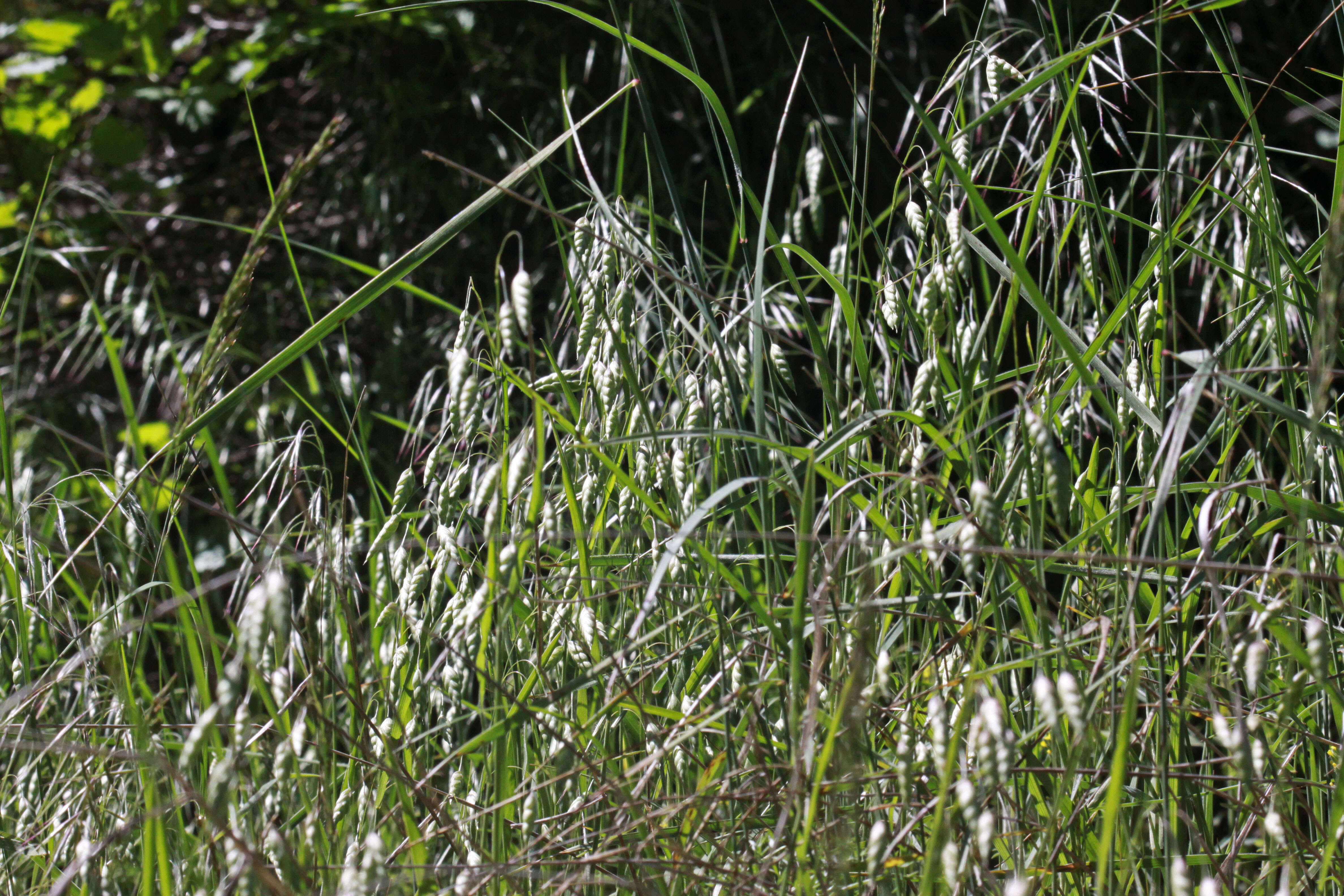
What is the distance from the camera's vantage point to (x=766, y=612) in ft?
1.70

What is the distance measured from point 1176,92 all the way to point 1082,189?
1060 millimetres

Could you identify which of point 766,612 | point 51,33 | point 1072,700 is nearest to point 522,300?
point 766,612

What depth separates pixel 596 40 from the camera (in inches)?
69.0

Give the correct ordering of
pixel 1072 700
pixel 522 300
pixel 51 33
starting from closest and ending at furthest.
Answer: pixel 1072 700, pixel 522 300, pixel 51 33

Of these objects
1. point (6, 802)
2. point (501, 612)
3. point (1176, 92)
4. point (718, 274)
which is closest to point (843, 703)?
point (501, 612)

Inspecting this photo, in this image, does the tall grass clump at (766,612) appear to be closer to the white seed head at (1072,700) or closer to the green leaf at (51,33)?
the white seed head at (1072,700)

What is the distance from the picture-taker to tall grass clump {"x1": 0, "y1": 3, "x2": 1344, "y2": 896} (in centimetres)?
43

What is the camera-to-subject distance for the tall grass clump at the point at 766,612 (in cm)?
43

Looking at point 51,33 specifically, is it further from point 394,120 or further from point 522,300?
point 522,300

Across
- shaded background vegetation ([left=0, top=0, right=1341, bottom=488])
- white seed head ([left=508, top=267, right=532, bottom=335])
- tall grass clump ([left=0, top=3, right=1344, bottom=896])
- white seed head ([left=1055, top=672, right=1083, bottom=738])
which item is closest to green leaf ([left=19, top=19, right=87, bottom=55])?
shaded background vegetation ([left=0, top=0, right=1341, bottom=488])

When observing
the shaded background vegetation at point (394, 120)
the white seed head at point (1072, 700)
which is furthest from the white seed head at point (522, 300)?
the shaded background vegetation at point (394, 120)

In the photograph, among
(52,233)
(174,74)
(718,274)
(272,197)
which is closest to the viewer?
(272,197)

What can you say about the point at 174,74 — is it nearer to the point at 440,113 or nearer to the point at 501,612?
the point at 440,113

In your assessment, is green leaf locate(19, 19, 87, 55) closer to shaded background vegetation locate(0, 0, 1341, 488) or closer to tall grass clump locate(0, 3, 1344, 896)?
shaded background vegetation locate(0, 0, 1341, 488)
